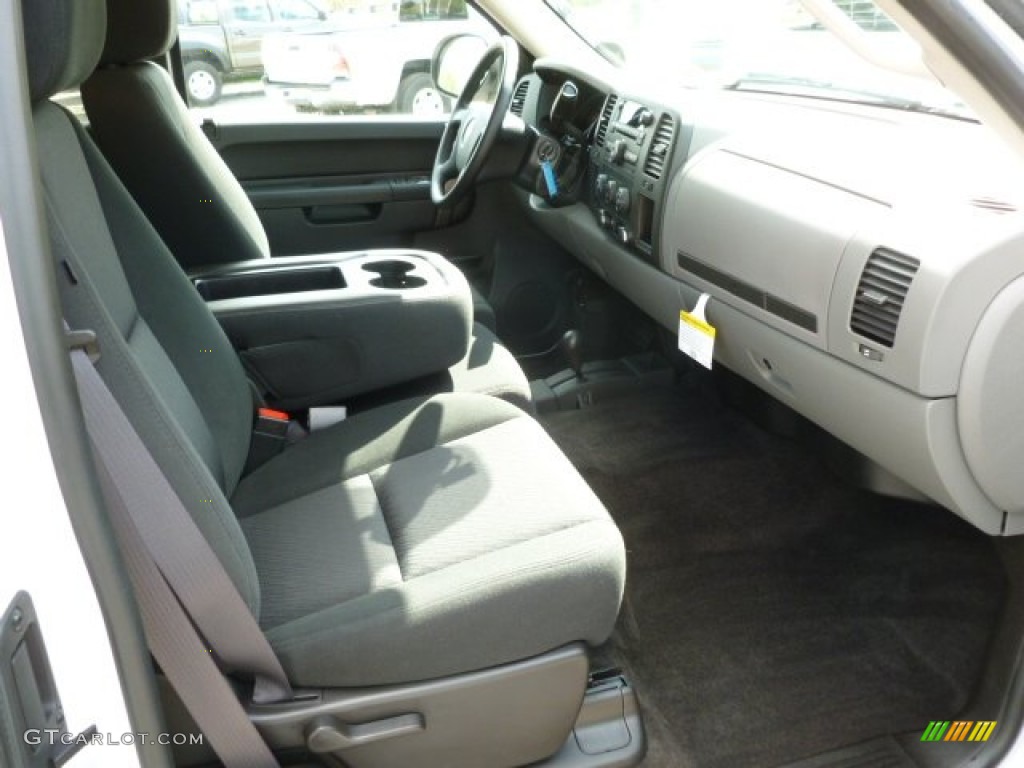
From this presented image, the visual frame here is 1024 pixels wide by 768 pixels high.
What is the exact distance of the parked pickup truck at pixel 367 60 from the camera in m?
2.66

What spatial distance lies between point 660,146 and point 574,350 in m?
0.66

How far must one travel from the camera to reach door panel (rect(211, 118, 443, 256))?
8.64ft

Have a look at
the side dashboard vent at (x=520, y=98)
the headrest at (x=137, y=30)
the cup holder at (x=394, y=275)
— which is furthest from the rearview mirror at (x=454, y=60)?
the headrest at (x=137, y=30)

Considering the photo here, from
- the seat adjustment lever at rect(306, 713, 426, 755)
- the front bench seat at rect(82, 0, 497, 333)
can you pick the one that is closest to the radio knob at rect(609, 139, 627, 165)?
the front bench seat at rect(82, 0, 497, 333)

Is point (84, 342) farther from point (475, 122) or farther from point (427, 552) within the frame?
point (475, 122)

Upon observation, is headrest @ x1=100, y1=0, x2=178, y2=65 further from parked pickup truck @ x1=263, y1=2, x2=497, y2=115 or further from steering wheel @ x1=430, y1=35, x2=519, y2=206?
parked pickup truck @ x1=263, y1=2, x2=497, y2=115

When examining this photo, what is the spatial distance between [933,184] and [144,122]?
134 centimetres

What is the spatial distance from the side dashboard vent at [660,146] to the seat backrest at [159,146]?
0.82 m

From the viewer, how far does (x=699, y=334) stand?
181 cm

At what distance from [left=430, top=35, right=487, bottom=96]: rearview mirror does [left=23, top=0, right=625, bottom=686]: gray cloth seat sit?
4.56ft

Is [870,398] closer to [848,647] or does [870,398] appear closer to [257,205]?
[848,647]

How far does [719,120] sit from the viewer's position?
74.5 inches

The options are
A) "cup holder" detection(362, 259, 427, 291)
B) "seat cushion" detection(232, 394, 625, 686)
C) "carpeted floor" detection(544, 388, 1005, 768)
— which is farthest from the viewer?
"cup holder" detection(362, 259, 427, 291)

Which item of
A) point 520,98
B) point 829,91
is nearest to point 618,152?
point 829,91
